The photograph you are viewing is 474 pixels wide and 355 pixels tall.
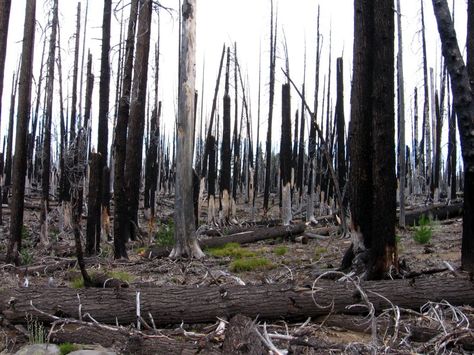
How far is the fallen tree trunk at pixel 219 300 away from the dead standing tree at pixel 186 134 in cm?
474

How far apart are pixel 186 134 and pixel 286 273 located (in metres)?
4.20

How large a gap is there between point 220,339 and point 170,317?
66 centimetres

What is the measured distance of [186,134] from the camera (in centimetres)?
980

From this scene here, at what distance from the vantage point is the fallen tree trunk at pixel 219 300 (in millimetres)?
4652

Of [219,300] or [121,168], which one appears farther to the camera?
[121,168]

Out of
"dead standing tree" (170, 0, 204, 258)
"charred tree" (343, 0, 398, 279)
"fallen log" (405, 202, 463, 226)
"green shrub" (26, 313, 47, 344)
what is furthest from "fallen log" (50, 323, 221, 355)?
"fallen log" (405, 202, 463, 226)

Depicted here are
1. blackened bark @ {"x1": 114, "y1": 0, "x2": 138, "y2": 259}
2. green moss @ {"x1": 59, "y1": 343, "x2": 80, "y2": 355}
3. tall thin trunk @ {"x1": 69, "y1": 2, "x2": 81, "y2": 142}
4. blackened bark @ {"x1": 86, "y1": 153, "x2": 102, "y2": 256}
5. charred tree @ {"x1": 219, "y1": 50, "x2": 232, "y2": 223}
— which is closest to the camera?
green moss @ {"x1": 59, "y1": 343, "x2": 80, "y2": 355}

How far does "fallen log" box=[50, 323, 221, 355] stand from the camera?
157 inches

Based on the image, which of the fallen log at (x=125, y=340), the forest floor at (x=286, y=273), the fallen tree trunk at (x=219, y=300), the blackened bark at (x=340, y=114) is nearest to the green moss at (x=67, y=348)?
the fallen log at (x=125, y=340)

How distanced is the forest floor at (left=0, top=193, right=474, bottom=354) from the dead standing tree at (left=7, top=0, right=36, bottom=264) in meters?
0.37

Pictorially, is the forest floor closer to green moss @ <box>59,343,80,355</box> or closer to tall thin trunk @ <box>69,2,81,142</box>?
green moss @ <box>59,343,80,355</box>

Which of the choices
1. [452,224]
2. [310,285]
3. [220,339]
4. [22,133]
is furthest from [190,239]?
[452,224]

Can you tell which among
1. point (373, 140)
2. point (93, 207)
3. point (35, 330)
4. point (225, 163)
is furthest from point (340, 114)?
point (35, 330)

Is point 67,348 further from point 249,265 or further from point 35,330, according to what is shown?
point 249,265
